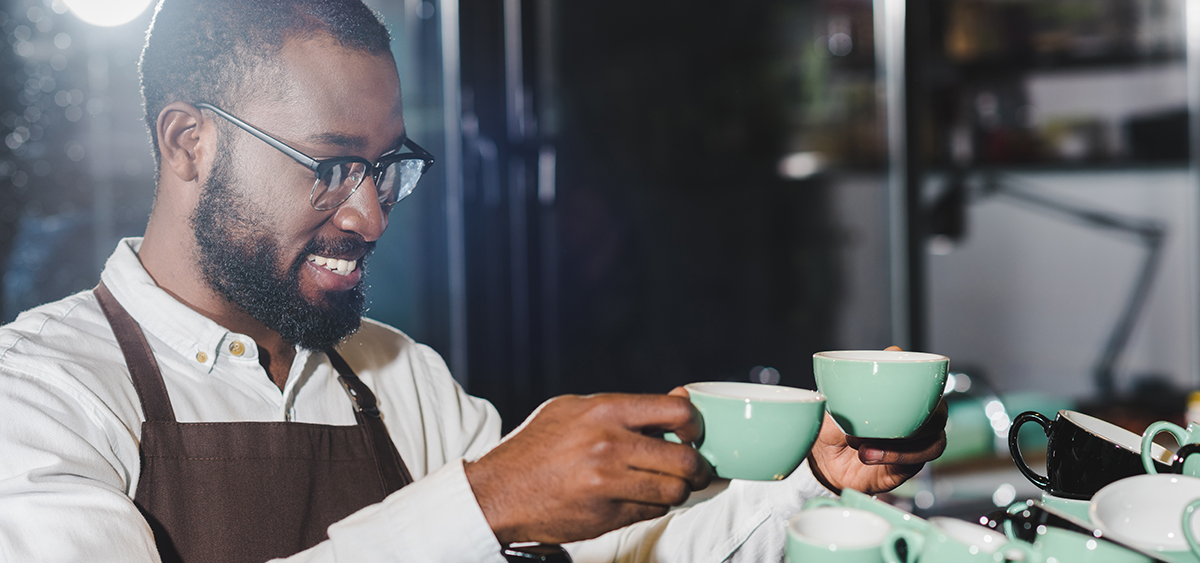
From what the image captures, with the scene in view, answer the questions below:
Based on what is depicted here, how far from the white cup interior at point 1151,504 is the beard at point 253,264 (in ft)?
2.60

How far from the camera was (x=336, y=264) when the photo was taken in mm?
1013

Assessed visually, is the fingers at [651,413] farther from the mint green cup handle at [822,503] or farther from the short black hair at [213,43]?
the short black hair at [213,43]

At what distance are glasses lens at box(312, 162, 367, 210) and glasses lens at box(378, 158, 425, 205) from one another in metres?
0.06

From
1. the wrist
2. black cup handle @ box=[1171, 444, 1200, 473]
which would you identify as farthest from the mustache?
black cup handle @ box=[1171, 444, 1200, 473]

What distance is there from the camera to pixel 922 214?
2.21 meters

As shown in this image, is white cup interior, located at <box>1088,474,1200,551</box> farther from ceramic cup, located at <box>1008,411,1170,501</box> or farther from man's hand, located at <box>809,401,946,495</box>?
man's hand, located at <box>809,401,946,495</box>

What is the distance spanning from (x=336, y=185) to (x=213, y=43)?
187 mm

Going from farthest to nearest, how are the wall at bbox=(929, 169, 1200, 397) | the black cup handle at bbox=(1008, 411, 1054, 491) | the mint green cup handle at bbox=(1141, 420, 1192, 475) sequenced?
the wall at bbox=(929, 169, 1200, 397), the black cup handle at bbox=(1008, 411, 1054, 491), the mint green cup handle at bbox=(1141, 420, 1192, 475)

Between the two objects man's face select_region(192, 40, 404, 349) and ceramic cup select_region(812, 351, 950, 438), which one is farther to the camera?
man's face select_region(192, 40, 404, 349)

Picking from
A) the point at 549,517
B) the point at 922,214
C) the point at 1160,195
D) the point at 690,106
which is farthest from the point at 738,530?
the point at 1160,195

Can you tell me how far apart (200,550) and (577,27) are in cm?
109

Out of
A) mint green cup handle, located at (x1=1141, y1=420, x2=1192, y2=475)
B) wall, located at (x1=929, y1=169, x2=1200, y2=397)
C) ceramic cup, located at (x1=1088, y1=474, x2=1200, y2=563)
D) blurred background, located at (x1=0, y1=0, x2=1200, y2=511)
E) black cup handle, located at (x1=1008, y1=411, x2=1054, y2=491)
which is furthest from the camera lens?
wall, located at (x1=929, y1=169, x2=1200, y2=397)

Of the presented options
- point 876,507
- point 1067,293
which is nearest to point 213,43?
point 876,507

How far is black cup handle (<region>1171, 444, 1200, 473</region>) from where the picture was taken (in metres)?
0.76
